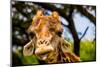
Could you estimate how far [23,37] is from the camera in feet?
7.01

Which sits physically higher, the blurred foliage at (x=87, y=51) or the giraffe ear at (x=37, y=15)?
the giraffe ear at (x=37, y=15)

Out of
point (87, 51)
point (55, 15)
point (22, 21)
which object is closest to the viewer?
A: point (22, 21)

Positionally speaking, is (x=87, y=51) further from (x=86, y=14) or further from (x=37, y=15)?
(x=37, y=15)

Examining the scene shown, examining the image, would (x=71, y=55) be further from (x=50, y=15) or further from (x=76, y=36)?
(x=50, y=15)

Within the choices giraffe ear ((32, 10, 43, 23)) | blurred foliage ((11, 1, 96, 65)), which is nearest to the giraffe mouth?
blurred foliage ((11, 1, 96, 65))

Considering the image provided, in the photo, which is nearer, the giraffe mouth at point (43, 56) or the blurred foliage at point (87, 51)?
the giraffe mouth at point (43, 56)

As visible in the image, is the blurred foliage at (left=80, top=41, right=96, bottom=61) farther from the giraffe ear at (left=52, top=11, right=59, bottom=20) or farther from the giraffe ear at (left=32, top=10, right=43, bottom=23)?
the giraffe ear at (left=32, top=10, right=43, bottom=23)

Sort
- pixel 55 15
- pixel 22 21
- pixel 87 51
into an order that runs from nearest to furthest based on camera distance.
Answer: pixel 22 21 → pixel 55 15 → pixel 87 51

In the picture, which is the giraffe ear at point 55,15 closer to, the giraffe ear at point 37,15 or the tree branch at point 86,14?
the giraffe ear at point 37,15

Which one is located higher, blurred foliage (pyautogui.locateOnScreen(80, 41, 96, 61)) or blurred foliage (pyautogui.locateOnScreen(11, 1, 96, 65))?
blurred foliage (pyautogui.locateOnScreen(11, 1, 96, 65))

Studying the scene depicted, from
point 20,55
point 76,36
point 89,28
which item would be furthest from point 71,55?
point 20,55

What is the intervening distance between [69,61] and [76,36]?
285 millimetres

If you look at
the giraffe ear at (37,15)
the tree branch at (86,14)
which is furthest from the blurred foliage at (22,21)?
the tree branch at (86,14)

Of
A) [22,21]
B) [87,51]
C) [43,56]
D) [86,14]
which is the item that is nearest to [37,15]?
[22,21]
